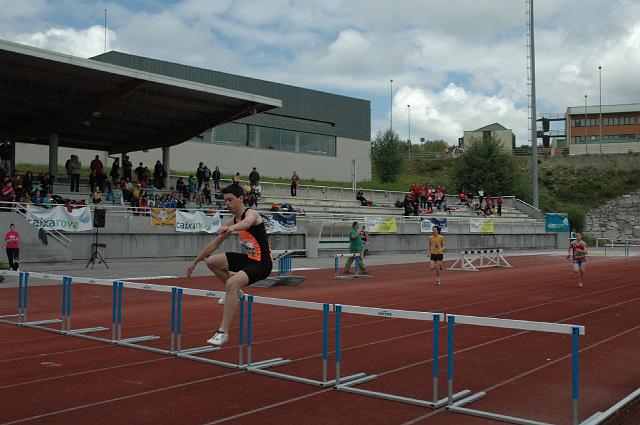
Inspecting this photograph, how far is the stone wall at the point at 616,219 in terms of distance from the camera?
70.9 meters

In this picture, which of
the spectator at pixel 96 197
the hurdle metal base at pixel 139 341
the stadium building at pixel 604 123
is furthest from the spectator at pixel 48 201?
the stadium building at pixel 604 123

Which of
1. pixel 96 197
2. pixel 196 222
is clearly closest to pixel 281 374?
pixel 196 222

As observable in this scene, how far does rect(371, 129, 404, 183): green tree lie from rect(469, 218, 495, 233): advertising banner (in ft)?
94.9

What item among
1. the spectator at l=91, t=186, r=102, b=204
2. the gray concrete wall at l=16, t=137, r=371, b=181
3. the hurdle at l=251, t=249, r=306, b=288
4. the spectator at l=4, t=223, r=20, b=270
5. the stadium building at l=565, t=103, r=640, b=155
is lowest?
the hurdle at l=251, t=249, r=306, b=288

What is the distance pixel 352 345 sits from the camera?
9508 mm

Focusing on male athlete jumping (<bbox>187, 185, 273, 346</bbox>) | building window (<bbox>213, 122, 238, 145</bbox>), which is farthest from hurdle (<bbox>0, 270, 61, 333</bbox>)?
building window (<bbox>213, 122, 238, 145</bbox>)

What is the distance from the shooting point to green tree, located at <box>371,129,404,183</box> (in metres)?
75.4

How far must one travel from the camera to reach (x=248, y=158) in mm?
57750

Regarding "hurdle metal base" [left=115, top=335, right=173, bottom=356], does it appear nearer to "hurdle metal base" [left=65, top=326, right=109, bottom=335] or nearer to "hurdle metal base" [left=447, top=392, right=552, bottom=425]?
"hurdle metal base" [left=65, top=326, right=109, bottom=335]

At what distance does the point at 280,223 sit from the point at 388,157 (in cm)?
4417

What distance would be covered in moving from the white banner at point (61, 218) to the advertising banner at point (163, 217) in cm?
302

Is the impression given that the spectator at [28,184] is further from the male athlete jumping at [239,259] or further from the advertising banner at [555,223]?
the advertising banner at [555,223]

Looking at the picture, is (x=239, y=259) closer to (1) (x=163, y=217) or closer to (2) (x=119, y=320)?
(2) (x=119, y=320)

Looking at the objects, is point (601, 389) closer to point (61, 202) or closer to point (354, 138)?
point (61, 202)
